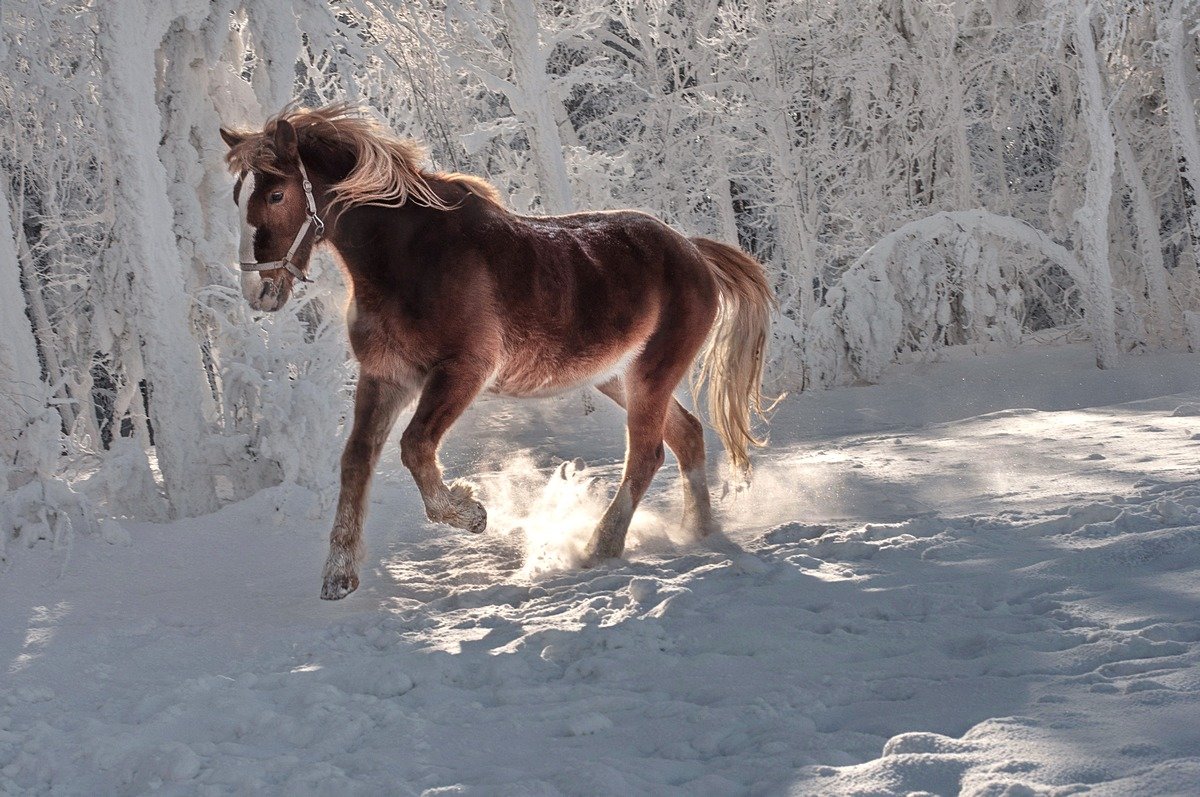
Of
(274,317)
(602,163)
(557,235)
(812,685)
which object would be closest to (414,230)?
(557,235)

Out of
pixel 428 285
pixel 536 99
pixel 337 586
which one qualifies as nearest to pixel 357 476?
pixel 337 586

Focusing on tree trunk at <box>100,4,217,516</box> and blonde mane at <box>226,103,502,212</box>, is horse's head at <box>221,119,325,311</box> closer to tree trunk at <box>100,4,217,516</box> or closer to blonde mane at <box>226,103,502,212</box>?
blonde mane at <box>226,103,502,212</box>

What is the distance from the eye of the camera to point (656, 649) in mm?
3643

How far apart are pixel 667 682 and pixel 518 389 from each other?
6.95 feet

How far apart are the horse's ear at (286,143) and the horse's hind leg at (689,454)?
1.97 meters

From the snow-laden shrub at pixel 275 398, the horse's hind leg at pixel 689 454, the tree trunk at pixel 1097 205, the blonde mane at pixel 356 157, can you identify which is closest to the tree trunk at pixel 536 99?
the tree trunk at pixel 1097 205

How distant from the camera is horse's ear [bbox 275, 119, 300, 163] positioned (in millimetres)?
4566

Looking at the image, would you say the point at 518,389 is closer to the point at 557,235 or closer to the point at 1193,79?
the point at 557,235

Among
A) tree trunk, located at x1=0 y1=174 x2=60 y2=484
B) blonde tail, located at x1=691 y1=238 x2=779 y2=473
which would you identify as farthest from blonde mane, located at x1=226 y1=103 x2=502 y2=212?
tree trunk, located at x1=0 y1=174 x2=60 y2=484

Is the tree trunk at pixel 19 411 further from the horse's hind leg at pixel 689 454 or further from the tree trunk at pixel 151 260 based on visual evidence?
the horse's hind leg at pixel 689 454

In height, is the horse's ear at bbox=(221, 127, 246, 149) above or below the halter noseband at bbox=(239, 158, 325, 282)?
above

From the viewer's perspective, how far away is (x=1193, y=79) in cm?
1342

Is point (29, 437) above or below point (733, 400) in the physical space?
above

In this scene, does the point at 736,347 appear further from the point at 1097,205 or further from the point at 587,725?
the point at 1097,205
